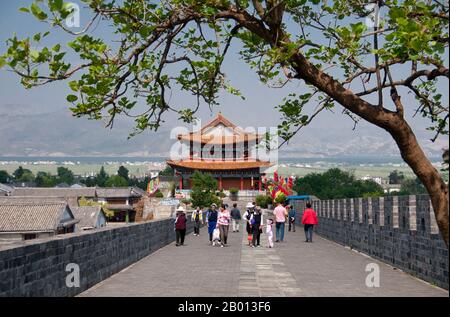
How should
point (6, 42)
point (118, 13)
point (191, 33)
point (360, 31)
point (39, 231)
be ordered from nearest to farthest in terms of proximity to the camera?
1. point (6, 42)
2. point (360, 31)
3. point (118, 13)
4. point (191, 33)
5. point (39, 231)

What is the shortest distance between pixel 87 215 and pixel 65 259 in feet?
201

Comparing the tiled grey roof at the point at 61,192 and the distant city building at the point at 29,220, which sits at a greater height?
the tiled grey roof at the point at 61,192

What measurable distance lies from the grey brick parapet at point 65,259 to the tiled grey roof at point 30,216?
4063 centimetres

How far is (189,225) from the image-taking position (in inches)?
1344

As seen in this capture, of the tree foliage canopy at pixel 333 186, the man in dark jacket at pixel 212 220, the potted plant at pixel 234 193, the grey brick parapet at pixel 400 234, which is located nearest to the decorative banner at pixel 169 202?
the potted plant at pixel 234 193

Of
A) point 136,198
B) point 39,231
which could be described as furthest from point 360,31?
point 136,198

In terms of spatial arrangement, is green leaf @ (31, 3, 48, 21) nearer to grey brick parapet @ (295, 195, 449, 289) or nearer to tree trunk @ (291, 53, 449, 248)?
tree trunk @ (291, 53, 449, 248)

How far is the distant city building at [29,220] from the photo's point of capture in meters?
56.6

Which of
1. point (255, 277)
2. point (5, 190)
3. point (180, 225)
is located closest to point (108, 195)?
point (5, 190)

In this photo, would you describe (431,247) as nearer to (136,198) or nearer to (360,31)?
(360,31)

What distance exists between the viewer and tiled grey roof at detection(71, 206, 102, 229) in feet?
229

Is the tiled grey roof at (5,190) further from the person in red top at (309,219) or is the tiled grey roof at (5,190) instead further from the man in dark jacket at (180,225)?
the man in dark jacket at (180,225)
